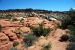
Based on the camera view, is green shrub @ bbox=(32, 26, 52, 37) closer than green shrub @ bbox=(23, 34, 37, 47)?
No

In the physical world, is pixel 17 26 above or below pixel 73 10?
below

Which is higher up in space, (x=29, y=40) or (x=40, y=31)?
(x=40, y=31)

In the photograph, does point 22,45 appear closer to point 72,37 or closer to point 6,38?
point 6,38

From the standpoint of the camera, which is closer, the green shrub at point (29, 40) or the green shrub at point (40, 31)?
the green shrub at point (29, 40)

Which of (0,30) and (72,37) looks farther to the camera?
(0,30)

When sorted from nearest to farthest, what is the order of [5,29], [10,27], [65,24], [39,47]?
[39,47] < [5,29] < [10,27] < [65,24]

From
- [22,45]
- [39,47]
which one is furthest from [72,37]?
[22,45]

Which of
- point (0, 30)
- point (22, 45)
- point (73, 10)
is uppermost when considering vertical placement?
point (73, 10)

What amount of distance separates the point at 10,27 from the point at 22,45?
5533 mm

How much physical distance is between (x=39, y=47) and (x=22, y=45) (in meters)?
2.68

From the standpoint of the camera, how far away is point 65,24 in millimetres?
24141

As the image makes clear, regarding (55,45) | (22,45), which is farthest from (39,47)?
(22,45)

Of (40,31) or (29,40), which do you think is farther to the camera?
(40,31)

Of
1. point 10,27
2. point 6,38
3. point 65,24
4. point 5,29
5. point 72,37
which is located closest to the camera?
point 72,37
